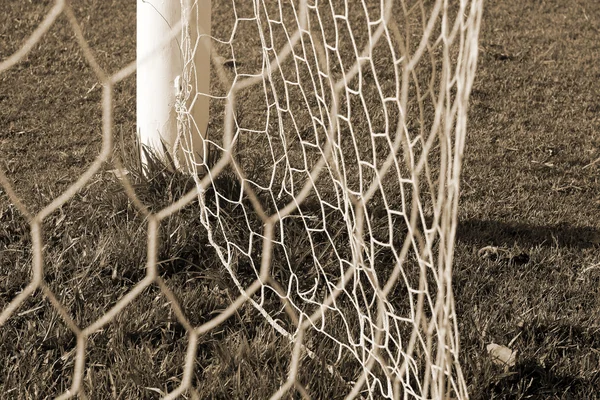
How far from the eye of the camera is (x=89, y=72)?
3.65 metres

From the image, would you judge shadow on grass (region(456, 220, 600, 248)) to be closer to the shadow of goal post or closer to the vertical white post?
the shadow of goal post

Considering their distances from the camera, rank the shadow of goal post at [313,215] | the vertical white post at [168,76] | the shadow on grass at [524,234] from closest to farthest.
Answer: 1. the shadow of goal post at [313,215]
2. the vertical white post at [168,76]
3. the shadow on grass at [524,234]

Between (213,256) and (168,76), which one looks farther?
(168,76)

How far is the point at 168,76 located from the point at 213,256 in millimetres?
545

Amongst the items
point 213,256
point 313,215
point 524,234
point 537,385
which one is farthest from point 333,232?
point 537,385

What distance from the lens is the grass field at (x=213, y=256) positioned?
182 centimetres

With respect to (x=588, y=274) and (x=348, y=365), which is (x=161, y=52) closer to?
(x=348, y=365)

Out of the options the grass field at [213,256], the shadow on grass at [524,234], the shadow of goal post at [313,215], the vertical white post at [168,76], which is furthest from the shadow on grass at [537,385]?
the vertical white post at [168,76]

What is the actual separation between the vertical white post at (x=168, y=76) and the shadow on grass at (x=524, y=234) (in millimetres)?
851

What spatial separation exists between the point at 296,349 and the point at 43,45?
2.56 metres

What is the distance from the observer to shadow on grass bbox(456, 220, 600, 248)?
2521mm

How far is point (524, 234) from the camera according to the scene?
8.47 feet

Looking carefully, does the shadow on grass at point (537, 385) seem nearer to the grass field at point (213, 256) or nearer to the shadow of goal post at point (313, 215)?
the grass field at point (213, 256)

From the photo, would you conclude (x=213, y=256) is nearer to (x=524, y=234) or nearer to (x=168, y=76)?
(x=168, y=76)
